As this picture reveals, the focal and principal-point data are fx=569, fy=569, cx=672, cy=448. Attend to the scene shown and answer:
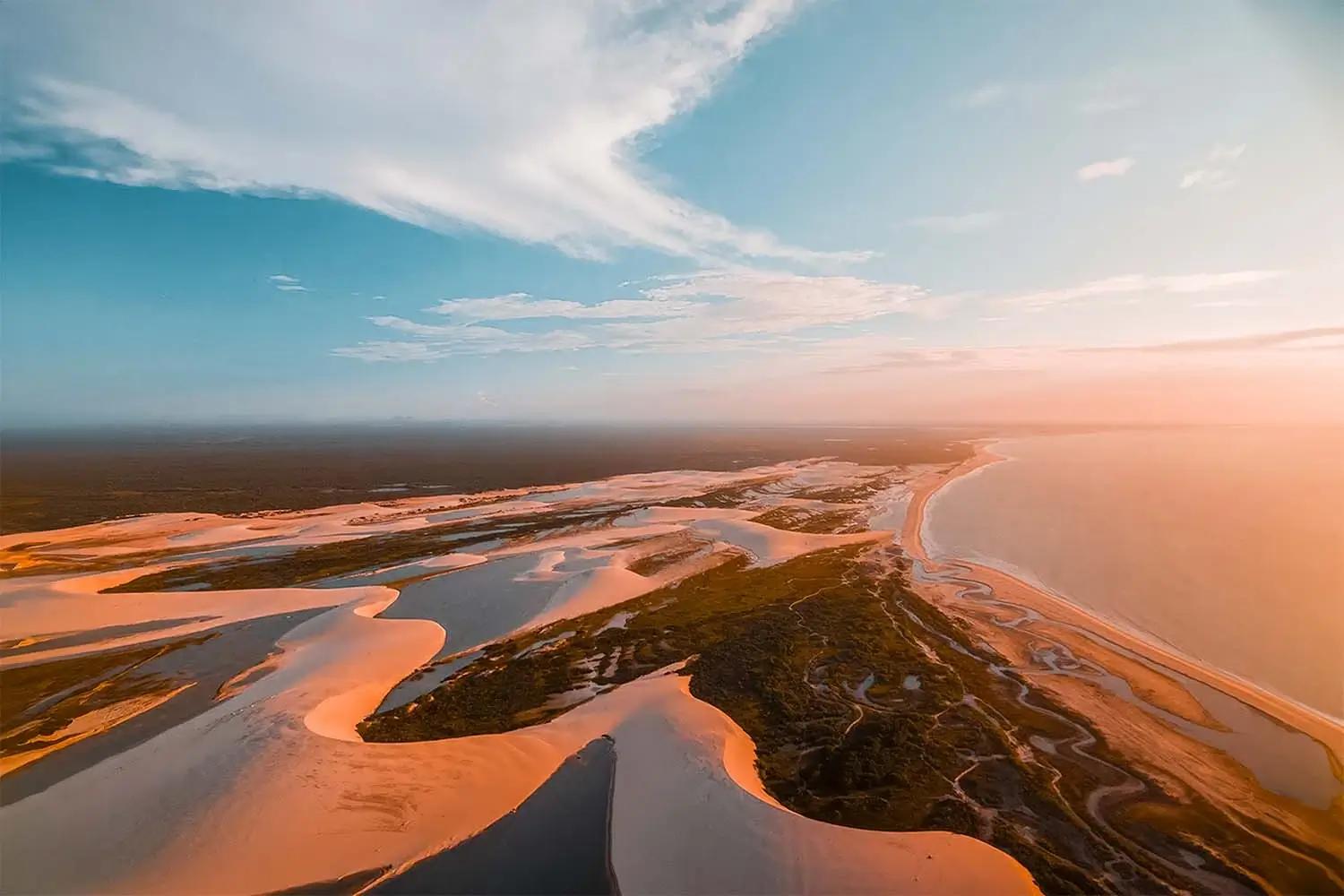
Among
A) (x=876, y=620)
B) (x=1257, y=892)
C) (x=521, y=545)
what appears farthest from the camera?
(x=521, y=545)

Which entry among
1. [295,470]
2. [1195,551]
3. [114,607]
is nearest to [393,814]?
[114,607]

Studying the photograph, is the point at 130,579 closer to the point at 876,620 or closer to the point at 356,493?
the point at 356,493

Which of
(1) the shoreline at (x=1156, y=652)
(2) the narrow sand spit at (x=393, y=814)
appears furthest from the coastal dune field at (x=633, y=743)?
(1) the shoreline at (x=1156, y=652)

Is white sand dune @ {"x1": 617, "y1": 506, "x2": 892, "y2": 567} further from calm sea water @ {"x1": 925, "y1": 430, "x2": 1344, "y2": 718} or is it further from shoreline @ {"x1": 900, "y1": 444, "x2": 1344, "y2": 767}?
calm sea water @ {"x1": 925, "y1": 430, "x2": 1344, "y2": 718}

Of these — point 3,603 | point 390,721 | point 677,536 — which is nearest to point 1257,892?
point 390,721

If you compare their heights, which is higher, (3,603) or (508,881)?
(3,603)

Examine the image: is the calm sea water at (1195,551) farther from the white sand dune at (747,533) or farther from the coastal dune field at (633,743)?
the white sand dune at (747,533)
